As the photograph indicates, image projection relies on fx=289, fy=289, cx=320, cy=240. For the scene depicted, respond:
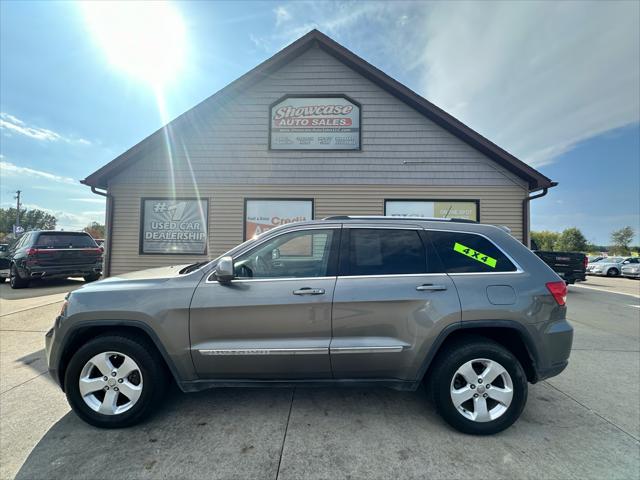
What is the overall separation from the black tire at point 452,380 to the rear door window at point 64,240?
11.2m

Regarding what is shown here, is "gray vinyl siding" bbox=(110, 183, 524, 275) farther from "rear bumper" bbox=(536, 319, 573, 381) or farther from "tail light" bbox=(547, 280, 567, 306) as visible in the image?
"rear bumper" bbox=(536, 319, 573, 381)

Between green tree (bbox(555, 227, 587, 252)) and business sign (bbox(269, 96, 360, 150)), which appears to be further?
green tree (bbox(555, 227, 587, 252))

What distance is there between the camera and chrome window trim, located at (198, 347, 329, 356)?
7.99ft

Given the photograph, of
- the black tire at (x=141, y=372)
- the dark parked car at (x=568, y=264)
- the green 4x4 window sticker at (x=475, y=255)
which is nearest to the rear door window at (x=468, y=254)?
the green 4x4 window sticker at (x=475, y=255)

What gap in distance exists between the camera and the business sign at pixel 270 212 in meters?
7.50

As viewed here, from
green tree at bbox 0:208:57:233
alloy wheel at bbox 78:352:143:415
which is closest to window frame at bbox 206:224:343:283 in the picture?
alloy wheel at bbox 78:352:143:415

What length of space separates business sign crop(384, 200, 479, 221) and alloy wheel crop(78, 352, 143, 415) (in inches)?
247

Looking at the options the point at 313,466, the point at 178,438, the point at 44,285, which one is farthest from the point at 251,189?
the point at 44,285

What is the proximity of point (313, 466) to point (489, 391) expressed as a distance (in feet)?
5.17

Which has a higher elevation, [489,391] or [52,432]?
[489,391]

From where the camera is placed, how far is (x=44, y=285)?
9688 millimetres

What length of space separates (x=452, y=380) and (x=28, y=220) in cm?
9615

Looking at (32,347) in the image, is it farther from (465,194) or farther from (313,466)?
(465,194)

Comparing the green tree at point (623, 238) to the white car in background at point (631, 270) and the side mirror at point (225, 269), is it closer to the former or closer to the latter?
the white car in background at point (631, 270)
